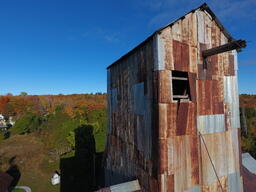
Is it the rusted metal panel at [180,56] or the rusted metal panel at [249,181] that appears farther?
the rusted metal panel at [249,181]

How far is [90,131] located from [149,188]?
15.9m

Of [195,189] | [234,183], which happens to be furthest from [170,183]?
[234,183]

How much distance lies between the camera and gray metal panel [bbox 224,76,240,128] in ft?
17.6

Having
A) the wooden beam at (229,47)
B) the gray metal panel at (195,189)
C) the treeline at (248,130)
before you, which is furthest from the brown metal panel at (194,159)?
the treeline at (248,130)

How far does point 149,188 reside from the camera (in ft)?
15.5

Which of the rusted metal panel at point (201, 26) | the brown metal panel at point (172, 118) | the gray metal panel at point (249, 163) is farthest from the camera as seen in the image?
the gray metal panel at point (249, 163)

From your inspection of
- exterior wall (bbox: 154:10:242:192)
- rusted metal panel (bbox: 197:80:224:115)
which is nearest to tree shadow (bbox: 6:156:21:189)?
exterior wall (bbox: 154:10:242:192)

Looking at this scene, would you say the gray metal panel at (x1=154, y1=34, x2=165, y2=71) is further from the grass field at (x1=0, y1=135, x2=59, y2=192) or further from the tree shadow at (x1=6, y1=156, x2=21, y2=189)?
the tree shadow at (x1=6, y1=156, x2=21, y2=189)

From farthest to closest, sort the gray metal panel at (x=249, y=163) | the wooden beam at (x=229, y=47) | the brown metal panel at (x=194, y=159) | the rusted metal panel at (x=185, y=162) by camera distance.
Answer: the gray metal panel at (x=249, y=163) → the brown metal panel at (x=194, y=159) → the rusted metal panel at (x=185, y=162) → the wooden beam at (x=229, y=47)

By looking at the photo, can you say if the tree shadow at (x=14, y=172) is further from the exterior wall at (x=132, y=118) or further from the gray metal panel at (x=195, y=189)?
the gray metal panel at (x=195, y=189)

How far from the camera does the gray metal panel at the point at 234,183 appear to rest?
5392 millimetres

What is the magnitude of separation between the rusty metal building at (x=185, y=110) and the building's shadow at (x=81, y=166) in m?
9.04

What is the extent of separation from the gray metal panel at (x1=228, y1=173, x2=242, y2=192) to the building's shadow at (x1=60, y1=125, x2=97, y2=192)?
34.0 ft

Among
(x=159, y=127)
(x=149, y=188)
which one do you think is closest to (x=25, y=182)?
(x=149, y=188)
